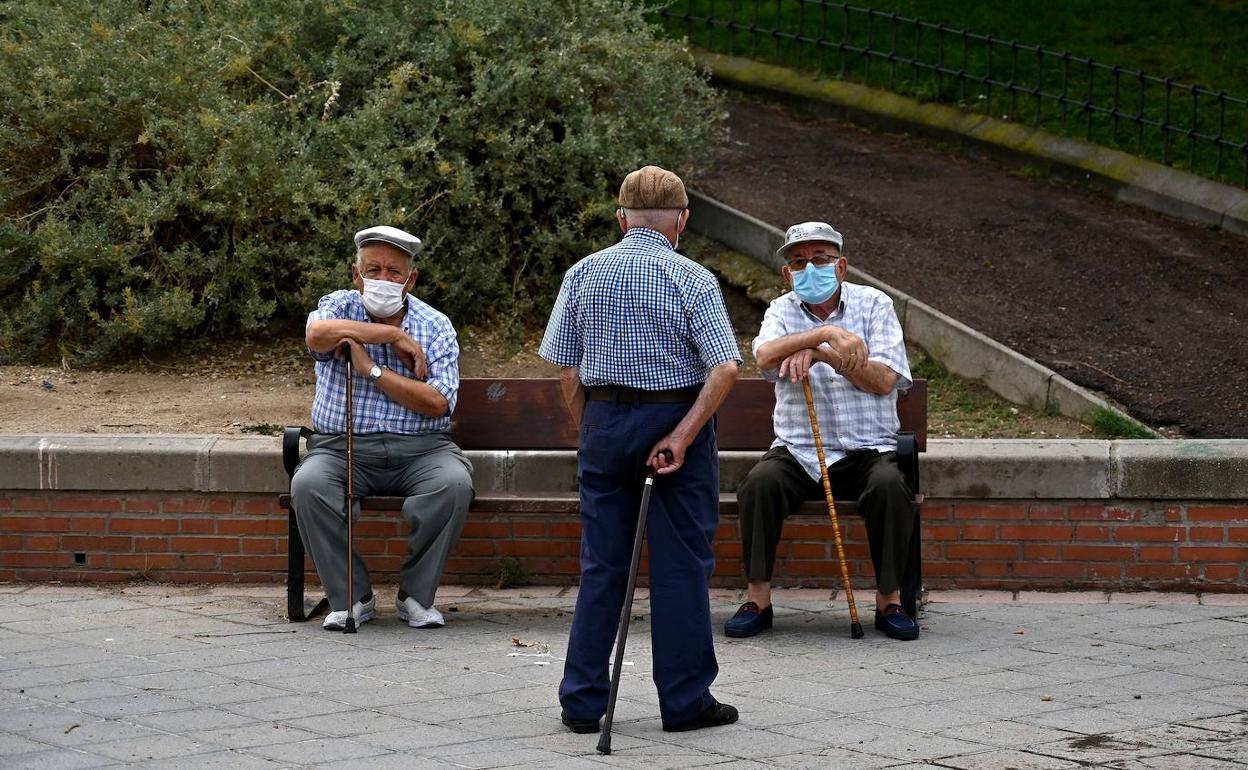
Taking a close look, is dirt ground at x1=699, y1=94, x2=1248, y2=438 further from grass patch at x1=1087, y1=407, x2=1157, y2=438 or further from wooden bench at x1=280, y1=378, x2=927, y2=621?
wooden bench at x1=280, y1=378, x2=927, y2=621

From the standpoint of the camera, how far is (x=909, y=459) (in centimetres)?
621

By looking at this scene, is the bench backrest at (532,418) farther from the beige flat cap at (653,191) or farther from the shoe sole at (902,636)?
the beige flat cap at (653,191)

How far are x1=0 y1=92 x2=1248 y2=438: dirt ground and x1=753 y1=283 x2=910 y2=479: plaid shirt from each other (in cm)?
224

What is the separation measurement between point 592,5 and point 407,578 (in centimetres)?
458

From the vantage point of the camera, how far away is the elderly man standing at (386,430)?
6199 mm

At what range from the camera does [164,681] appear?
5.39 meters

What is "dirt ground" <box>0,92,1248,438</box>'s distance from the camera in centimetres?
791

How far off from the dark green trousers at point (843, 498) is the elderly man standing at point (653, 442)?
1.15m

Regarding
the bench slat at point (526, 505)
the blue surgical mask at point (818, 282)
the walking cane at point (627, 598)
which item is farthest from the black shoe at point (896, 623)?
the walking cane at point (627, 598)

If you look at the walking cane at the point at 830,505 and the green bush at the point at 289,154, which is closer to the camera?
the walking cane at the point at 830,505

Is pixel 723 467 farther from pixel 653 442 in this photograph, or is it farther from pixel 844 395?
pixel 653 442

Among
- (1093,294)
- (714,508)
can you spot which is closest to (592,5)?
(1093,294)

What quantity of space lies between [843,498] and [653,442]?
1546mm

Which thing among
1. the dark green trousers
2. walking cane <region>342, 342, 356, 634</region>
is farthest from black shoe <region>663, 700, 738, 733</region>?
walking cane <region>342, 342, 356, 634</region>
